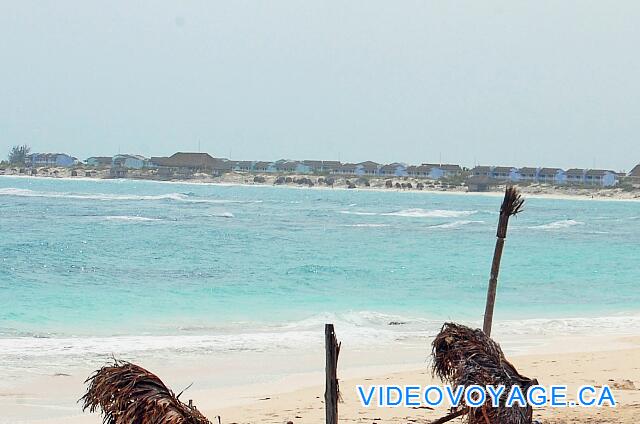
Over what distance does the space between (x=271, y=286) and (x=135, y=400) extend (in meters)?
19.0

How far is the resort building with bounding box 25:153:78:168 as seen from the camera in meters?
175

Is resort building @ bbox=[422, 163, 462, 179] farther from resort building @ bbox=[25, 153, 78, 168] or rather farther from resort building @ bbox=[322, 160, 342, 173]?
resort building @ bbox=[25, 153, 78, 168]

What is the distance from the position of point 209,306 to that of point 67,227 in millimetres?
26652

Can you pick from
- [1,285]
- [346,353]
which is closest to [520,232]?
[1,285]

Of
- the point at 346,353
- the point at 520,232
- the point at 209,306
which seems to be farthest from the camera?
the point at 520,232

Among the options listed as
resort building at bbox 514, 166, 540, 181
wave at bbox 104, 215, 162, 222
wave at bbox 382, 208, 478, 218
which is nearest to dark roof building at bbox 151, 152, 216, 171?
resort building at bbox 514, 166, 540, 181

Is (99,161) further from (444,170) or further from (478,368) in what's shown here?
(478,368)

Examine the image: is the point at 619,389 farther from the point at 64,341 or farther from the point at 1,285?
the point at 1,285

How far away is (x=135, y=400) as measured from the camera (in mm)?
4402

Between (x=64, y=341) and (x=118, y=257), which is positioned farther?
(x=118, y=257)

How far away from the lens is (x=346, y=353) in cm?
1312

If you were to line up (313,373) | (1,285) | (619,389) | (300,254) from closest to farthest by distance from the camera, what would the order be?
(619,389) < (313,373) < (1,285) < (300,254)

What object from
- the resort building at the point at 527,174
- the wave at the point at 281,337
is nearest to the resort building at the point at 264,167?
the resort building at the point at 527,174

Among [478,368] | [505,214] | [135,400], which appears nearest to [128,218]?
[505,214]
